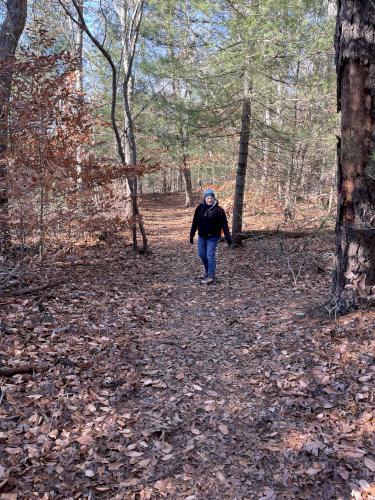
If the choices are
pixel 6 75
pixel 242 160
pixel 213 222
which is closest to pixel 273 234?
pixel 242 160

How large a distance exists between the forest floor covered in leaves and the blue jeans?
1.30 meters

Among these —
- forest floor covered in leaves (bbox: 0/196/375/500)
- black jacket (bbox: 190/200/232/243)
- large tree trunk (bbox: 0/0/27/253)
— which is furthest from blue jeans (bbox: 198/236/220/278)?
large tree trunk (bbox: 0/0/27/253)

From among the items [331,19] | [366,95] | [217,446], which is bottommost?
[217,446]

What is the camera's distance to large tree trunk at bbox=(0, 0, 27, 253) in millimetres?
6324

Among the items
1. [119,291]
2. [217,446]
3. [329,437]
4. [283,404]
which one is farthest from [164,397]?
[119,291]

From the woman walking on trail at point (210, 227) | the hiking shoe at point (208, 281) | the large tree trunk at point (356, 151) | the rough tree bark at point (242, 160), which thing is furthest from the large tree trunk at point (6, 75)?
the rough tree bark at point (242, 160)

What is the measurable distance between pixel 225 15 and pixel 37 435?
1017cm

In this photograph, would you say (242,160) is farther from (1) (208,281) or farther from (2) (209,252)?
(1) (208,281)

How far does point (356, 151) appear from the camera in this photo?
4348 mm

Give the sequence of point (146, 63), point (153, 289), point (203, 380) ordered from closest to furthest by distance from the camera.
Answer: point (203, 380) → point (153, 289) → point (146, 63)

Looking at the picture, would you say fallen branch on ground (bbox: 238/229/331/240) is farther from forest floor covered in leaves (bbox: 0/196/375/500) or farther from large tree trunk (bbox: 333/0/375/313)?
large tree trunk (bbox: 333/0/375/313)

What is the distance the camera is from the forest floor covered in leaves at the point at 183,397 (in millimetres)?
2750

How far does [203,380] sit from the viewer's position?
4.14 meters

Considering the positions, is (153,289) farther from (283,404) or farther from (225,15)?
(225,15)
